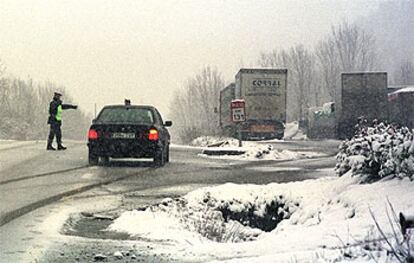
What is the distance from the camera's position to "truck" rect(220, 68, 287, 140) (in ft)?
88.0

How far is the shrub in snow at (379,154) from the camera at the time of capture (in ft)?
19.4

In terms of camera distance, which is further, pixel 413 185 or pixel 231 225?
pixel 231 225

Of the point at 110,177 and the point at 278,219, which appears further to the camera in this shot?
the point at 110,177

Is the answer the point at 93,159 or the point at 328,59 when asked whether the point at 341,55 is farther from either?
the point at 93,159

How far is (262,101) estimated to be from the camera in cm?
2714

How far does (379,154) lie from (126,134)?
5228 mm

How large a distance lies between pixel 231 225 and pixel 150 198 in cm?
107

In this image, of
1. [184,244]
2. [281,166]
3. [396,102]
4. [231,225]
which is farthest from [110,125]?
[396,102]

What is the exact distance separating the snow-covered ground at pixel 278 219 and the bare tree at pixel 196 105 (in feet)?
11.2

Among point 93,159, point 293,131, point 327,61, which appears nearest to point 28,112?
point 93,159

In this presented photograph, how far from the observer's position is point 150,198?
24.2 ft

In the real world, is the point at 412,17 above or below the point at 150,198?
above

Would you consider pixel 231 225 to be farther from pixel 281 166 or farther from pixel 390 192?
pixel 281 166

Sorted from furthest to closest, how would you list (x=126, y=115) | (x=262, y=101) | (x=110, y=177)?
(x=262, y=101) → (x=126, y=115) → (x=110, y=177)
